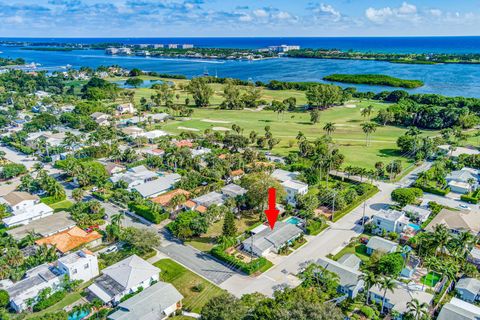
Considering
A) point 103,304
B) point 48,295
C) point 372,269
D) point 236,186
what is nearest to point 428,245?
point 372,269

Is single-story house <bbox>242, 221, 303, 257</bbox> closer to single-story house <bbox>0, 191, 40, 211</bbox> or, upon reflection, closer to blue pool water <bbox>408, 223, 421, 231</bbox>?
blue pool water <bbox>408, 223, 421, 231</bbox>

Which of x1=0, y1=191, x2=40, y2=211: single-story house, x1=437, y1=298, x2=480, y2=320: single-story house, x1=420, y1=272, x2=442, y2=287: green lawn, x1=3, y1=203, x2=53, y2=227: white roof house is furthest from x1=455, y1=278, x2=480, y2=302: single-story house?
x1=0, y1=191, x2=40, y2=211: single-story house

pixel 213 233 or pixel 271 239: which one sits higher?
pixel 271 239

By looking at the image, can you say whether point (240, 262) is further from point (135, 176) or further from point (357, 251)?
point (135, 176)

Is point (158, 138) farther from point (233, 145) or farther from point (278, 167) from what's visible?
point (278, 167)

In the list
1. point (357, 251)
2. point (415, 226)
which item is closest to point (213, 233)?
point (357, 251)
